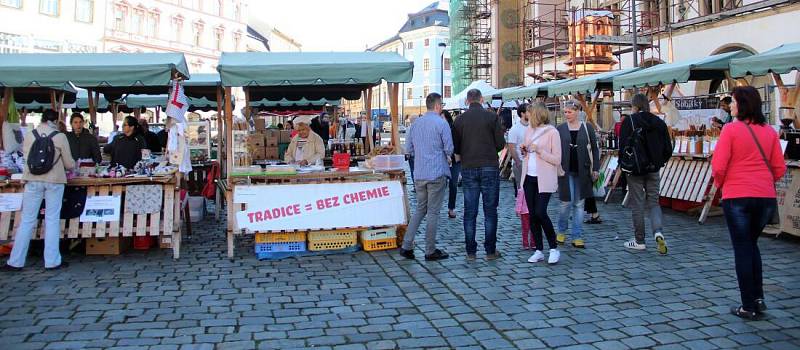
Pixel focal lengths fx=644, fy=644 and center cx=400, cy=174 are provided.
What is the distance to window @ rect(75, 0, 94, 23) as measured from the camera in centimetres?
4294

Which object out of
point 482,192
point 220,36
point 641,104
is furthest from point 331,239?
point 220,36

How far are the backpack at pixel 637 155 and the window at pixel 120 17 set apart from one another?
162 feet

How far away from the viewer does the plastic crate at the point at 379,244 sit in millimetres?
7582

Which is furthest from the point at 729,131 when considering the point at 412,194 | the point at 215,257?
the point at 412,194

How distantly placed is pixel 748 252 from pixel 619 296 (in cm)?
116

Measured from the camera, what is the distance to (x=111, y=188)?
23.7ft

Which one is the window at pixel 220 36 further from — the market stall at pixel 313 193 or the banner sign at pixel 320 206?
the banner sign at pixel 320 206

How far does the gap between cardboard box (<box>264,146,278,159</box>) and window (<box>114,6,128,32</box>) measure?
43.0 meters

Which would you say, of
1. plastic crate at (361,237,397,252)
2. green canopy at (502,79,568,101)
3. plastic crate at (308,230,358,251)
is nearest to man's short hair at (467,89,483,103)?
plastic crate at (361,237,397,252)

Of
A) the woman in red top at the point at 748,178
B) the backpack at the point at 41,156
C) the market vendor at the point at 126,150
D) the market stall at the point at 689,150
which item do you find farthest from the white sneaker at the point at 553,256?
the market vendor at the point at 126,150

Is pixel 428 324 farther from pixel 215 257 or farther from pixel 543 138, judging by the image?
pixel 215 257

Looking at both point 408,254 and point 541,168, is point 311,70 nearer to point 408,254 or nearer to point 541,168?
point 408,254

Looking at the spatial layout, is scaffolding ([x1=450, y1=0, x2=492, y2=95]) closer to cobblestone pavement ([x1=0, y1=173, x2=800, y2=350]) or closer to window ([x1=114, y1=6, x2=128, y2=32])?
window ([x1=114, y1=6, x2=128, y2=32])

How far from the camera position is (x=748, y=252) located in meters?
4.68
